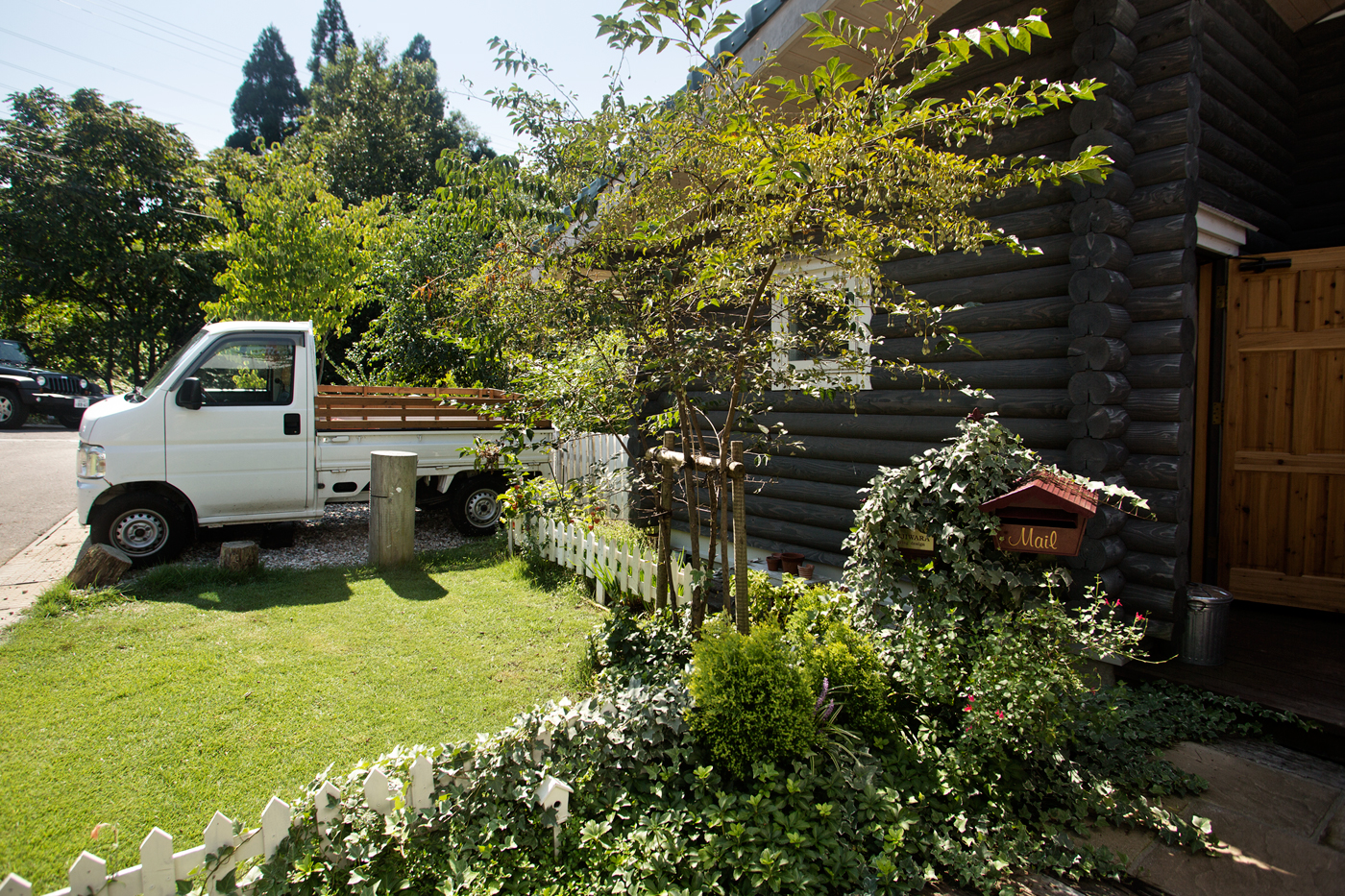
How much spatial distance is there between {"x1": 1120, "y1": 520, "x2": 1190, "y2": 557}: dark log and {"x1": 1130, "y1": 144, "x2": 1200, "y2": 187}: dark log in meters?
1.87

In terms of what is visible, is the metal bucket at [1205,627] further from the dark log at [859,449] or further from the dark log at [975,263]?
the dark log at [975,263]

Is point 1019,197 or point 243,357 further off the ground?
point 1019,197

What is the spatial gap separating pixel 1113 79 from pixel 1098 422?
73.1 inches

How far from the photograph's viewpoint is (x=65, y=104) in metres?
17.3

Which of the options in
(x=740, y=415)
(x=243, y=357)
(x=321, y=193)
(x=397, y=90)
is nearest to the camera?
(x=740, y=415)

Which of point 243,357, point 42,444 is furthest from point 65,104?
point 243,357

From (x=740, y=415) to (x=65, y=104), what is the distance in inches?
883

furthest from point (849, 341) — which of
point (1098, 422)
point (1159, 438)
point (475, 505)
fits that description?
point (475, 505)

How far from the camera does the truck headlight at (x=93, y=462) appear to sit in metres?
5.76

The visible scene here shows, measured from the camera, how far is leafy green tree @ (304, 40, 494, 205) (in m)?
24.6

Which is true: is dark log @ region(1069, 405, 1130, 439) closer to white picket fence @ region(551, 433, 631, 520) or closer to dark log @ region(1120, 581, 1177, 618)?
dark log @ region(1120, 581, 1177, 618)

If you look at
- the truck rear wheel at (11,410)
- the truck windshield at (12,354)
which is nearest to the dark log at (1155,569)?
the truck rear wheel at (11,410)

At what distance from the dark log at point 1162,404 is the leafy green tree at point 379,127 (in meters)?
23.3

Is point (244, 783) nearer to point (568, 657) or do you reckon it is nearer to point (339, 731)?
point (339, 731)
